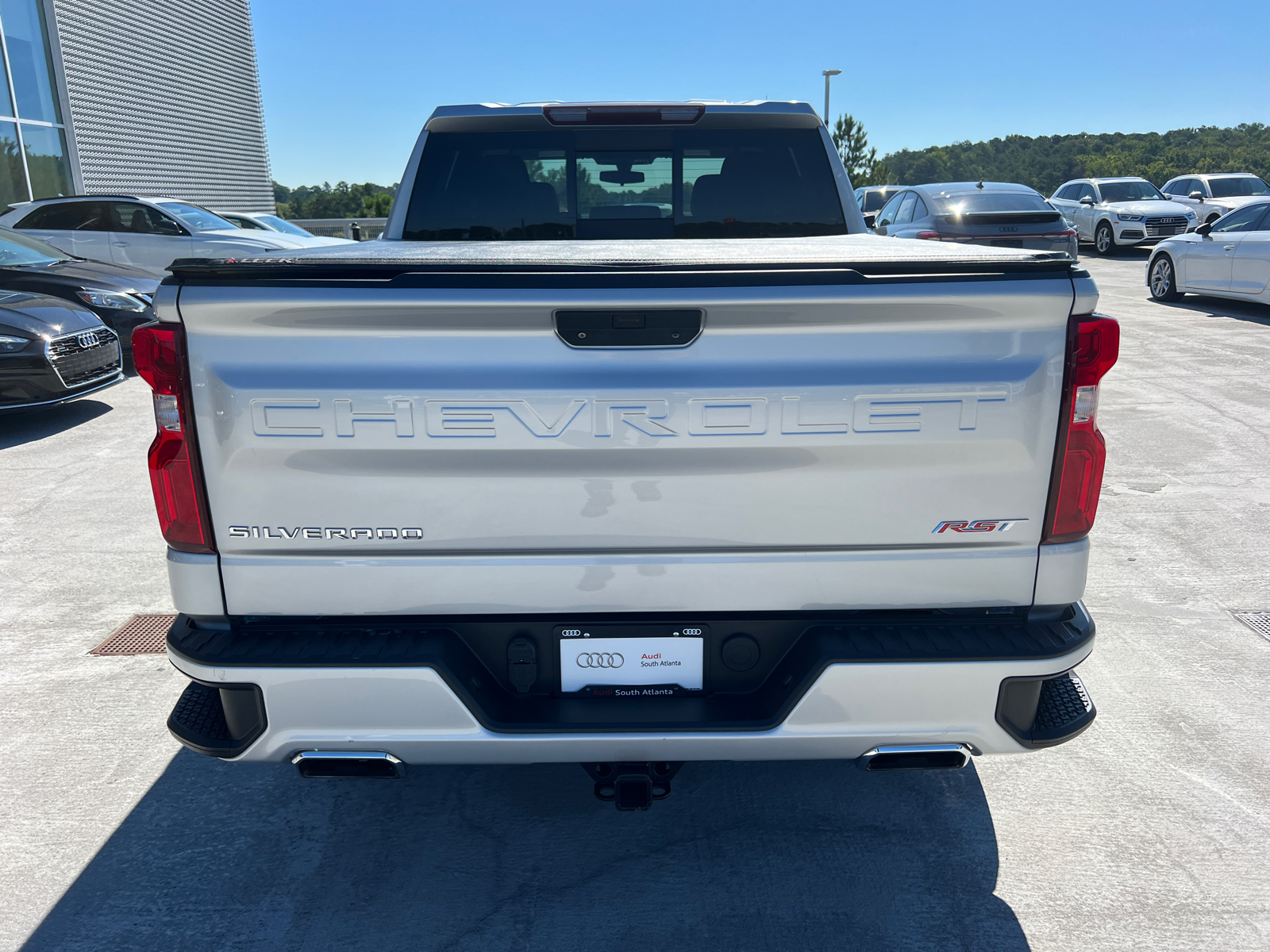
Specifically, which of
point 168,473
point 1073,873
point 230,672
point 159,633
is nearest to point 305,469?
point 168,473

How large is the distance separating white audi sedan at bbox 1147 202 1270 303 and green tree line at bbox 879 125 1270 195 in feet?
151

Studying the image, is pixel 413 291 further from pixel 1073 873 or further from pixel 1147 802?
pixel 1147 802

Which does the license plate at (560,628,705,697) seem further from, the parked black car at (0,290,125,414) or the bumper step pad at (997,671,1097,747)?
the parked black car at (0,290,125,414)

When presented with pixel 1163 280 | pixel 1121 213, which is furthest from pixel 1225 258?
pixel 1121 213

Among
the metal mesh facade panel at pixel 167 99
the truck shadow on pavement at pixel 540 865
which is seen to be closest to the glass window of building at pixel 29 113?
the metal mesh facade panel at pixel 167 99

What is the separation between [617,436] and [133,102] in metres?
27.3

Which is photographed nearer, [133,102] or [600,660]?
[600,660]

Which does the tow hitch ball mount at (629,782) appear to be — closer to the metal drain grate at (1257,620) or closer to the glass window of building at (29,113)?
the metal drain grate at (1257,620)

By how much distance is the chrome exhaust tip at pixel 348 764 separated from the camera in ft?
7.34

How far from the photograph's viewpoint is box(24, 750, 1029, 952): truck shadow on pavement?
2410 mm

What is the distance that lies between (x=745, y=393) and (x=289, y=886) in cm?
188

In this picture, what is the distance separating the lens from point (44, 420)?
8.42m

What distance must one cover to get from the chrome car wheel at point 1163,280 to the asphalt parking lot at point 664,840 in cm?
1215

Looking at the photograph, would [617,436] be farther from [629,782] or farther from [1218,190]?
[1218,190]
